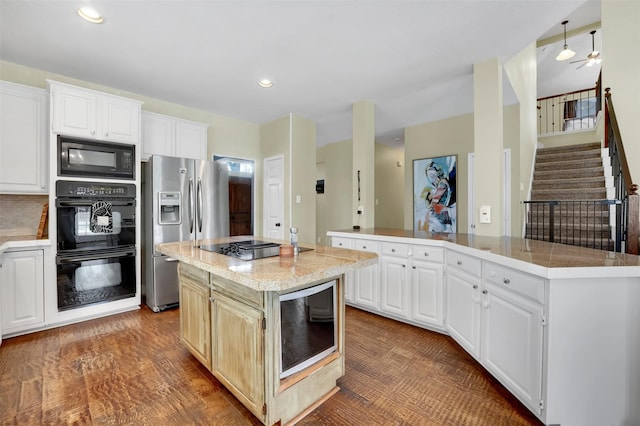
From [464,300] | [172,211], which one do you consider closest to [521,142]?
[464,300]

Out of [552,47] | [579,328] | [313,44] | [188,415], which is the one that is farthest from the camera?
[552,47]

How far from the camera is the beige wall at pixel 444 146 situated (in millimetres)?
4779

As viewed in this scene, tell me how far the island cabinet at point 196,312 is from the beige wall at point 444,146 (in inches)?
170

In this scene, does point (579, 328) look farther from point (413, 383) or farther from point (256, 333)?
point (256, 333)

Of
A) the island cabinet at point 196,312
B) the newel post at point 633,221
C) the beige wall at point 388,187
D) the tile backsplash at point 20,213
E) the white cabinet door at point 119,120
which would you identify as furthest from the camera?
the beige wall at point 388,187

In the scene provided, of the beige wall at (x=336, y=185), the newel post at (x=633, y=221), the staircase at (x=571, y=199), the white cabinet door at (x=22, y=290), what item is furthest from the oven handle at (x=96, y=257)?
the staircase at (x=571, y=199)

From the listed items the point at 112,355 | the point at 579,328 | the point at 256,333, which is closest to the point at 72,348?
the point at 112,355

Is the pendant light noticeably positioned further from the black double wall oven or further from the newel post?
the black double wall oven

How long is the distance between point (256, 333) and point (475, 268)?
168 centimetres

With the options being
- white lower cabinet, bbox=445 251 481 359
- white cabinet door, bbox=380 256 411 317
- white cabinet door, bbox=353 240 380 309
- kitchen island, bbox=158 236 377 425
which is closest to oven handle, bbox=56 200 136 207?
kitchen island, bbox=158 236 377 425

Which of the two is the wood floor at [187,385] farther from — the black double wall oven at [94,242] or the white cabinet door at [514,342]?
the black double wall oven at [94,242]

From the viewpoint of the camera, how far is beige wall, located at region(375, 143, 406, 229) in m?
6.88

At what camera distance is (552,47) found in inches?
229

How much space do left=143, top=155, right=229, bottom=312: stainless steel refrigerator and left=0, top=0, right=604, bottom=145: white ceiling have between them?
41.1 inches
